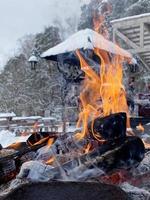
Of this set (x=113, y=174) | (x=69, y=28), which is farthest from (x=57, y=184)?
(x=69, y=28)

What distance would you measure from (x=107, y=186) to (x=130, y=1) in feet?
85.0

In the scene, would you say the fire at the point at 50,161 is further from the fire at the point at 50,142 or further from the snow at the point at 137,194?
the snow at the point at 137,194

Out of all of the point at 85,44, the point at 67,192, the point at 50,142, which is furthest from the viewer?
the point at 85,44

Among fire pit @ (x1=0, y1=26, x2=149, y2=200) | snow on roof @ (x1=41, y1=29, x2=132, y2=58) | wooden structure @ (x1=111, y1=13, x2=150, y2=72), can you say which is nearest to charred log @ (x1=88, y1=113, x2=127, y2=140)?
fire pit @ (x1=0, y1=26, x2=149, y2=200)

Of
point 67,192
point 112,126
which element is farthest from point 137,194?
point 112,126

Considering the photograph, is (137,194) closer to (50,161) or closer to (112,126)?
(112,126)

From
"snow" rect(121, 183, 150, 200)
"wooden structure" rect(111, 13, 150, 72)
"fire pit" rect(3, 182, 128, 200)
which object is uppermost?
"wooden structure" rect(111, 13, 150, 72)

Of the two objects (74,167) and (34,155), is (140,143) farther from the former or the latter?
(34,155)

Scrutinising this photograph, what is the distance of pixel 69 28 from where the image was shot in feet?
89.2

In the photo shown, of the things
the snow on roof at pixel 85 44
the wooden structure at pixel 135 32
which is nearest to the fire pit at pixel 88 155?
the snow on roof at pixel 85 44

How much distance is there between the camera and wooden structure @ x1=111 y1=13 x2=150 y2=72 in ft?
42.9

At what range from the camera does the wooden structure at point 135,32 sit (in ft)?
42.9

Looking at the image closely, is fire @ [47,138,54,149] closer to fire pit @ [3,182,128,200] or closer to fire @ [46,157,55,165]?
fire @ [46,157,55,165]

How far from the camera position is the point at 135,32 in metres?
13.8
